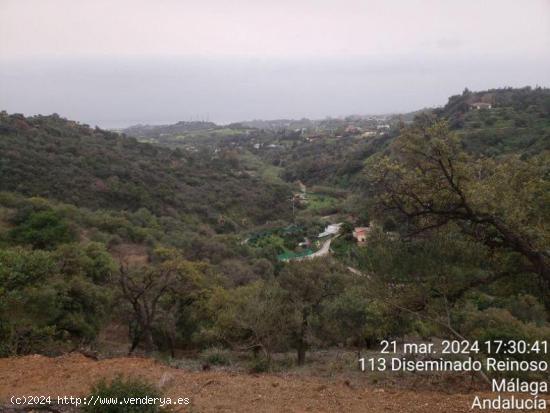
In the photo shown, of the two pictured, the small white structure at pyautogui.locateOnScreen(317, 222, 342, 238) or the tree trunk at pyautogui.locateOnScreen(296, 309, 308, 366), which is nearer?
the tree trunk at pyautogui.locateOnScreen(296, 309, 308, 366)

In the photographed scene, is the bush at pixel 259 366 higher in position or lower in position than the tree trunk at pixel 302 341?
higher

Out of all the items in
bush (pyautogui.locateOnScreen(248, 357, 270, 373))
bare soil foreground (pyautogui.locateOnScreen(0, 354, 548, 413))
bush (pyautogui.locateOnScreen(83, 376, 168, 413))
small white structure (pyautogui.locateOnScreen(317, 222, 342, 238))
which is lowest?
small white structure (pyautogui.locateOnScreen(317, 222, 342, 238))

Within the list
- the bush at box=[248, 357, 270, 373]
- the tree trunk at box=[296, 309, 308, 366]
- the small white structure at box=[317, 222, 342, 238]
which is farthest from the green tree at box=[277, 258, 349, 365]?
the small white structure at box=[317, 222, 342, 238]

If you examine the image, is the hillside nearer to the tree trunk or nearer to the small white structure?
the small white structure

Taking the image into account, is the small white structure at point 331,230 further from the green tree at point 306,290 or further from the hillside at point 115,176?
the green tree at point 306,290

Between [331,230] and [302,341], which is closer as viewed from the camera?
[302,341]

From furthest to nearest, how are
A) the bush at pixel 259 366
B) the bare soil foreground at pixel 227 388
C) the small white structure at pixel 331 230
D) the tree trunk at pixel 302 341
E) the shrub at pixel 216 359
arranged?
the small white structure at pixel 331 230
the tree trunk at pixel 302 341
the shrub at pixel 216 359
the bush at pixel 259 366
the bare soil foreground at pixel 227 388

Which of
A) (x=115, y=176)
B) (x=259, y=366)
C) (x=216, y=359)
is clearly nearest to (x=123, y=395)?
(x=259, y=366)

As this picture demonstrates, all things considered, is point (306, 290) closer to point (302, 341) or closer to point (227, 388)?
point (302, 341)

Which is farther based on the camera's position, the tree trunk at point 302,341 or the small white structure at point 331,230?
the small white structure at point 331,230

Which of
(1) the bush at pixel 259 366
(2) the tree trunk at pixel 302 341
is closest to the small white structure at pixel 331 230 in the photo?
(2) the tree trunk at pixel 302 341
